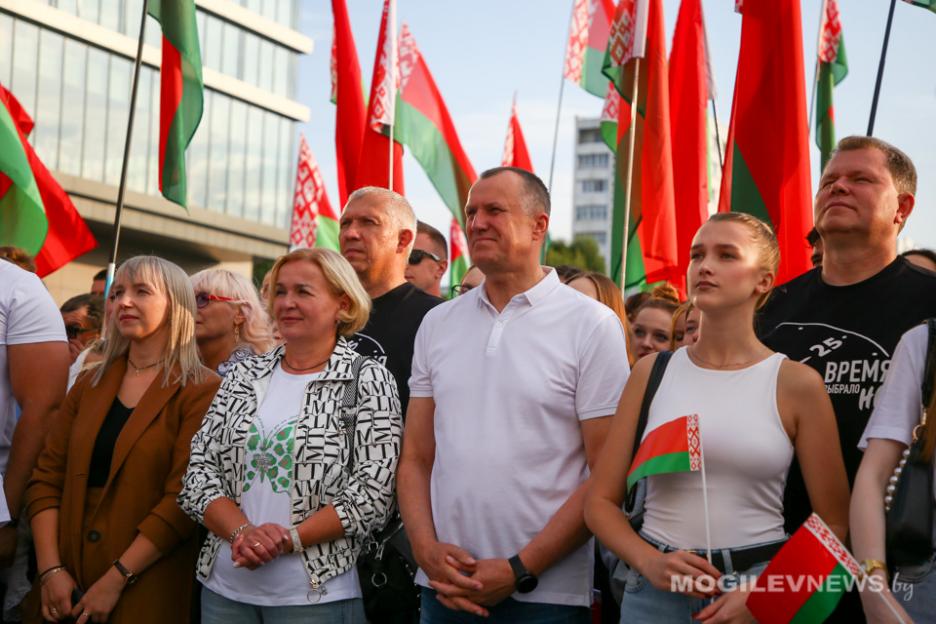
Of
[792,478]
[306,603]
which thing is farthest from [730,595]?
[306,603]

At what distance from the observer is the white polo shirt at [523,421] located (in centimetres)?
350

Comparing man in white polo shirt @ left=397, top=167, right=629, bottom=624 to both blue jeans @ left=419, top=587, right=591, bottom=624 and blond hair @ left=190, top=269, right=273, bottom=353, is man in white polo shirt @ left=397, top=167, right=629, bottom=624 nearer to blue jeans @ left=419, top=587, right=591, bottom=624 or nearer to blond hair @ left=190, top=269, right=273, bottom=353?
blue jeans @ left=419, top=587, right=591, bottom=624

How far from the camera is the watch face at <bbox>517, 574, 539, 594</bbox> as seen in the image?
134 inches

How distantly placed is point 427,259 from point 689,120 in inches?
142

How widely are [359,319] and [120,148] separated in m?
28.2

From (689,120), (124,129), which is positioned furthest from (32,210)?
(124,129)

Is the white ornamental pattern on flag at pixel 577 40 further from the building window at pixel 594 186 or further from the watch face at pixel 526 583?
the building window at pixel 594 186

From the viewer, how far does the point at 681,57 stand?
9.38 metres

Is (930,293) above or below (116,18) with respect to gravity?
below

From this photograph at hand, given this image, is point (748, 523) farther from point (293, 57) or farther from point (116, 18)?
point (293, 57)

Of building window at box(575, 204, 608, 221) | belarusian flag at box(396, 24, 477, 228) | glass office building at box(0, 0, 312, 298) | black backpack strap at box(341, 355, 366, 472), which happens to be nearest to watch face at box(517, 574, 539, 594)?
black backpack strap at box(341, 355, 366, 472)

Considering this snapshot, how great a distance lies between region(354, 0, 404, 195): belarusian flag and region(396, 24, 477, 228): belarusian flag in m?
0.91

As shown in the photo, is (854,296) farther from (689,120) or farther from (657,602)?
(689,120)

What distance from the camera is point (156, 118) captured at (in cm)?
3028
